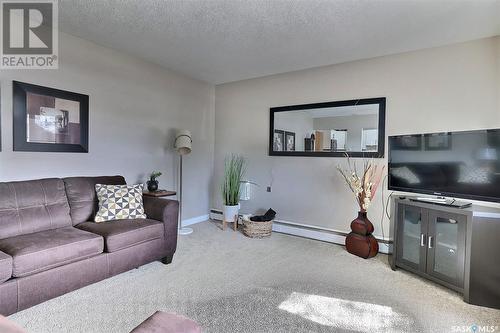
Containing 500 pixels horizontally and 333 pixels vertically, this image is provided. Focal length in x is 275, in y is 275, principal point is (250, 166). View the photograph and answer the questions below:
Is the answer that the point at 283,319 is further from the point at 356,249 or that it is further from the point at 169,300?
the point at 356,249

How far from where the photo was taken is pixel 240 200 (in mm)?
4723

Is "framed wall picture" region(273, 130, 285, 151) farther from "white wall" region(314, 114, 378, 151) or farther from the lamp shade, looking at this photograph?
the lamp shade

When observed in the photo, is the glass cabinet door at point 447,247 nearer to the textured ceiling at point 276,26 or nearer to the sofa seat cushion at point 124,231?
the textured ceiling at point 276,26

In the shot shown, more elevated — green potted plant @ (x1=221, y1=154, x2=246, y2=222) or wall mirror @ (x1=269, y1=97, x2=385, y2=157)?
wall mirror @ (x1=269, y1=97, x2=385, y2=157)

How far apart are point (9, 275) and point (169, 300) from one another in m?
1.10

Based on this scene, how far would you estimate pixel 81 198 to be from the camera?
2883 millimetres

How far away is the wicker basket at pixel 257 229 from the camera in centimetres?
392

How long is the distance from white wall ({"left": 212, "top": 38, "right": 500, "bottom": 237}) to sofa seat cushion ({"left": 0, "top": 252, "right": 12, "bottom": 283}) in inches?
127

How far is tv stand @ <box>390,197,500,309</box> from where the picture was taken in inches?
85.8

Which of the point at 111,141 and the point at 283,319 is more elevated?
the point at 111,141

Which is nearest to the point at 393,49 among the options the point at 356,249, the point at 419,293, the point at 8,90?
the point at 356,249

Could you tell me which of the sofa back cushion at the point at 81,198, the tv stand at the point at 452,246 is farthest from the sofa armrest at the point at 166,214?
the tv stand at the point at 452,246

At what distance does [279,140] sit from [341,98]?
1.11 m

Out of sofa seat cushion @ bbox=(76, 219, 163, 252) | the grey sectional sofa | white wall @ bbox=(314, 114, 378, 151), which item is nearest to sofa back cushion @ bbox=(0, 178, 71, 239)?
the grey sectional sofa
